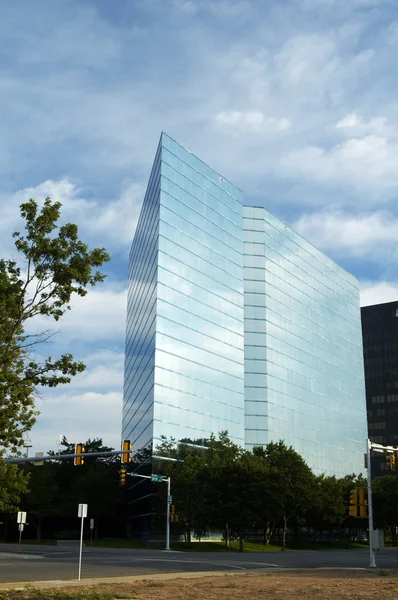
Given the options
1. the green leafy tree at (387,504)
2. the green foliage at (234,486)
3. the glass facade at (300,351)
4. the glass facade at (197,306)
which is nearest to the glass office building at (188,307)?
the glass facade at (197,306)

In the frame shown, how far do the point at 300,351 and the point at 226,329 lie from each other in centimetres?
1945

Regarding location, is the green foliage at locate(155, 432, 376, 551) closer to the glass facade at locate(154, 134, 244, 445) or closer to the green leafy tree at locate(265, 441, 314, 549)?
the green leafy tree at locate(265, 441, 314, 549)

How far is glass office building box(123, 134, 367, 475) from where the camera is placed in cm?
7556

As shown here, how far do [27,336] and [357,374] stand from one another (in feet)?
334

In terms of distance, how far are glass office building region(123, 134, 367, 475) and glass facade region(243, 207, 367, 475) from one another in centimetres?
18

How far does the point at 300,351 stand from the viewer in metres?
99.4

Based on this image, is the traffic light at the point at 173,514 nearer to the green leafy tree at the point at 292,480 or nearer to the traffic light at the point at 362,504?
the green leafy tree at the point at 292,480

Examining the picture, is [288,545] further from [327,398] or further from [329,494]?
[327,398]

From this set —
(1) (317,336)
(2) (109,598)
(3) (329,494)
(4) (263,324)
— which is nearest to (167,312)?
(4) (263,324)

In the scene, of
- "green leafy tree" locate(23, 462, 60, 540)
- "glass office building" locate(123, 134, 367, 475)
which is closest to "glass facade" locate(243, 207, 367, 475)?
"glass office building" locate(123, 134, 367, 475)

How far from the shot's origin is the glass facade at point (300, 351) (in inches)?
3494

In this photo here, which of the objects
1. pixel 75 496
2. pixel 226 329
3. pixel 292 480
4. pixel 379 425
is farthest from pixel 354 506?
pixel 379 425

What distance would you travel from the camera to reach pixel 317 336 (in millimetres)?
106188

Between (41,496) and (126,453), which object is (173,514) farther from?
(41,496)
